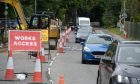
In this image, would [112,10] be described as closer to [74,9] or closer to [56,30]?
[74,9]

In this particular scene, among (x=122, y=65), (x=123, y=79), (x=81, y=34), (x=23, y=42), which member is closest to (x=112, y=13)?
(x=81, y=34)

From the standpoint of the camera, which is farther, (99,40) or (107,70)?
(99,40)

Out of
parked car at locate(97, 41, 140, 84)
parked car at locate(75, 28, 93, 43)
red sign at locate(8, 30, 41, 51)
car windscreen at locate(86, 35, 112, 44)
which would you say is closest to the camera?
parked car at locate(97, 41, 140, 84)

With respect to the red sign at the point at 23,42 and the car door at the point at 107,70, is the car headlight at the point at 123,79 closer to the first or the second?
the car door at the point at 107,70

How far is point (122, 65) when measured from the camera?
37.0ft

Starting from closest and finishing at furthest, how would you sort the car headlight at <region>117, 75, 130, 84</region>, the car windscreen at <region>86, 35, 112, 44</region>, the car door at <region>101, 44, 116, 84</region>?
the car headlight at <region>117, 75, 130, 84</region>, the car door at <region>101, 44, 116, 84</region>, the car windscreen at <region>86, 35, 112, 44</region>

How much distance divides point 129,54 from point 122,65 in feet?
2.50

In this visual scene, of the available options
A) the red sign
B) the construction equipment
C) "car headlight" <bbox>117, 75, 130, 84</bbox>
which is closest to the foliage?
the construction equipment

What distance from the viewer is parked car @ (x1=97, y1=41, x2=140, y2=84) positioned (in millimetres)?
10617

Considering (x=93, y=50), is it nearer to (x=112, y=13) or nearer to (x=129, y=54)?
(x=129, y=54)

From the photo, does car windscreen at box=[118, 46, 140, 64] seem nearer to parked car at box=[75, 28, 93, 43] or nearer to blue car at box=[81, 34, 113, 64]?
blue car at box=[81, 34, 113, 64]

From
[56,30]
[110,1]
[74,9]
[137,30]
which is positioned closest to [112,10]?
[110,1]

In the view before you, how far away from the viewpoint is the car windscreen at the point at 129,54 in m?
11.7

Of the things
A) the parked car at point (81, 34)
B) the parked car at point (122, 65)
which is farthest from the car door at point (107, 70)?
the parked car at point (81, 34)
